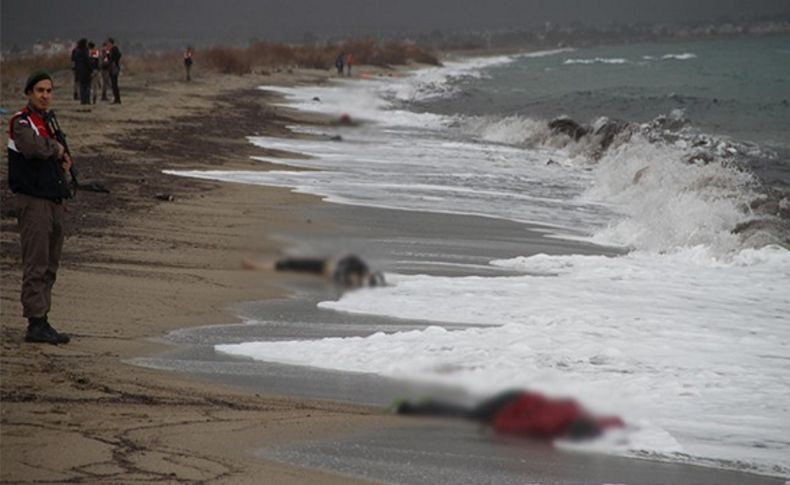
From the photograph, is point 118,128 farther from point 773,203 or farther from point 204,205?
point 773,203

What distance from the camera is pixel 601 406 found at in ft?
9.43

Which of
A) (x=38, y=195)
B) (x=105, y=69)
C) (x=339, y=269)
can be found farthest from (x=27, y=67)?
(x=339, y=269)

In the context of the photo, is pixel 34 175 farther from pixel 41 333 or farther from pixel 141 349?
pixel 141 349

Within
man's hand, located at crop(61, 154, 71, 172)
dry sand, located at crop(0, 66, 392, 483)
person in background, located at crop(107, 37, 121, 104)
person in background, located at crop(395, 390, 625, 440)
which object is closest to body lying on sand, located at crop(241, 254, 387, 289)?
dry sand, located at crop(0, 66, 392, 483)

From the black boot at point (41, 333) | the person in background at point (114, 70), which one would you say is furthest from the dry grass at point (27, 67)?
the black boot at point (41, 333)

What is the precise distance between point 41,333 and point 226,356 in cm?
110

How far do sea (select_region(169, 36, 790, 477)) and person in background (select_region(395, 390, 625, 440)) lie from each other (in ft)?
0.21

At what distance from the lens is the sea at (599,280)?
6.73 metres

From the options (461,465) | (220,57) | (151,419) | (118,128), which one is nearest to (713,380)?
(461,465)

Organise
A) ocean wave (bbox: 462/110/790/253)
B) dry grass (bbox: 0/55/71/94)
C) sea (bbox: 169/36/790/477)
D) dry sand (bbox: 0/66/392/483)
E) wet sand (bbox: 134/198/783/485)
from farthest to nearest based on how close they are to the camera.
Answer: dry grass (bbox: 0/55/71/94), ocean wave (bbox: 462/110/790/253), sea (bbox: 169/36/790/477), dry sand (bbox: 0/66/392/483), wet sand (bbox: 134/198/783/485)

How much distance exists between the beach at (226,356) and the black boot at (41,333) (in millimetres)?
112

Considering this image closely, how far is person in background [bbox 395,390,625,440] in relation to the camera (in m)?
2.73

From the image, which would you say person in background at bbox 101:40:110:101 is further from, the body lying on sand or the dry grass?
the body lying on sand

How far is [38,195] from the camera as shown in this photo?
26.2 ft
